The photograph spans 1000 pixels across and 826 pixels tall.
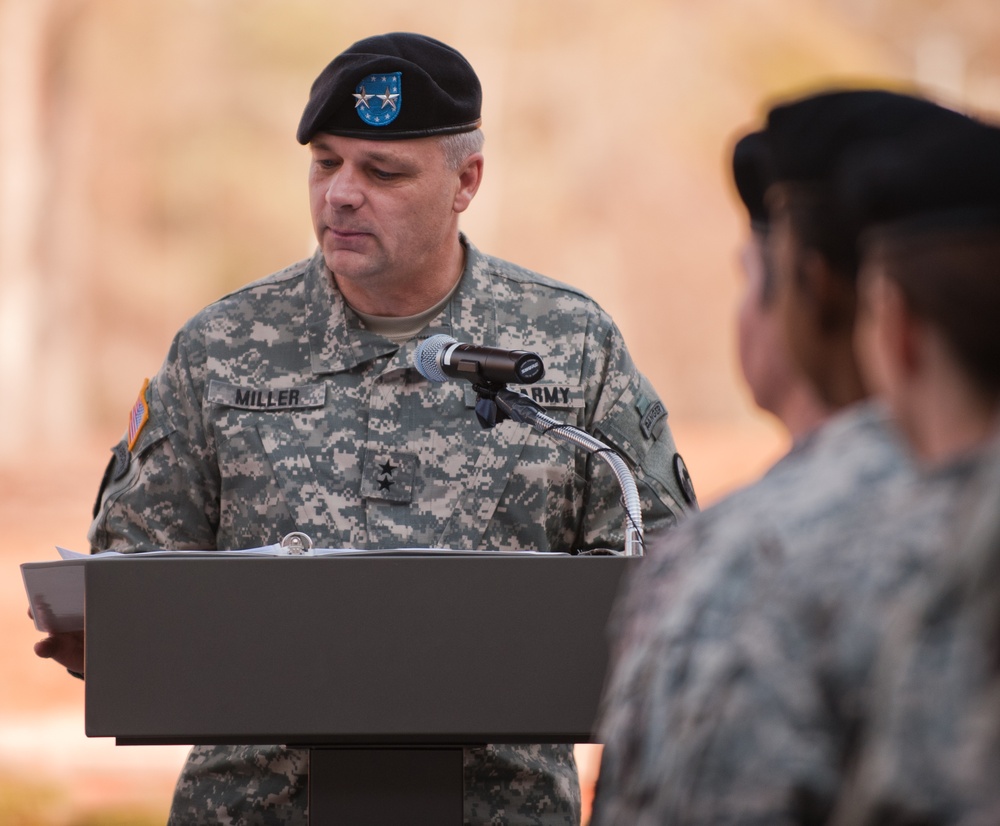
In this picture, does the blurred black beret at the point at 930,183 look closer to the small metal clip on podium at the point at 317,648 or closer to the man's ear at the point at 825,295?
the man's ear at the point at 825,295

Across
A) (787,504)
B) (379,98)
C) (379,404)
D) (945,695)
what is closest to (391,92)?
(379,98)

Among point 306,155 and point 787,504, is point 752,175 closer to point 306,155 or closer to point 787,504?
point 787,504

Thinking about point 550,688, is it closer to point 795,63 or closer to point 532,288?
point 532,288

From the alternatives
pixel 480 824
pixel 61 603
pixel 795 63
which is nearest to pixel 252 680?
pixel 61 603

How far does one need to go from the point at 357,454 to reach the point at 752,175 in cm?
117

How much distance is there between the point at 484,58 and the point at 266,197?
2.55m

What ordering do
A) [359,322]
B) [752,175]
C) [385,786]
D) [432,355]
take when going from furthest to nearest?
[359,322] < [432,355] < [385,786] < [752,175]

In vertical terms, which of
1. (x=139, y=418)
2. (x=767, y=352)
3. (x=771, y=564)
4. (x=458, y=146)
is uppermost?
(x=458, y=146)

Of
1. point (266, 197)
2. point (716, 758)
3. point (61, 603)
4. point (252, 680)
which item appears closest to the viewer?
point (716, 758)

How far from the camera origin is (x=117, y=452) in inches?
101

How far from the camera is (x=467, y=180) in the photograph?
2.74 metres

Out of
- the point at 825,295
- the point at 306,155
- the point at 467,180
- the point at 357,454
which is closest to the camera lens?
the point at 825,295

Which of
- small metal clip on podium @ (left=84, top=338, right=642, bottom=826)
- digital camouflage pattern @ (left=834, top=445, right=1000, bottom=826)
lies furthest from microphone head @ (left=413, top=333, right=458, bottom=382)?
digital camouflage pattern @ (left=834, top=445, right=1000, bottom=826)

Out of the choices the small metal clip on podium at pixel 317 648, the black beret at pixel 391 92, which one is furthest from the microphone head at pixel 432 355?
the black beret at pixel 391 92
